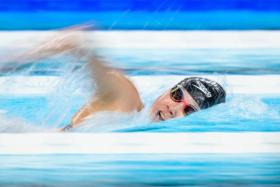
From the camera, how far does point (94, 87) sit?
266cm

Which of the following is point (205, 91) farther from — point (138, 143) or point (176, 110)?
point (138, 143)

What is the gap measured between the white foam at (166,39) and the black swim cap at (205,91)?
5.6 inches

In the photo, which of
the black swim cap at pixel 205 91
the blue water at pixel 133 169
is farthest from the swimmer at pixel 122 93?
the blue water at pixel 133 169

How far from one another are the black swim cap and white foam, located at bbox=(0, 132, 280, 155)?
5.1 inches

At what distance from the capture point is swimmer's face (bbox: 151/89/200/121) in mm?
2678

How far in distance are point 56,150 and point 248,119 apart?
2.57ft

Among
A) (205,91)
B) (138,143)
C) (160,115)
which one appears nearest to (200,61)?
(205,91)

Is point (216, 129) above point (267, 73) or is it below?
below

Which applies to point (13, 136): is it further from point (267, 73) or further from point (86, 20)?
point (267, 73)

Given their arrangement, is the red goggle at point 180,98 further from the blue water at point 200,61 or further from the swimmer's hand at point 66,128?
the swimmer's hand at point 66,128

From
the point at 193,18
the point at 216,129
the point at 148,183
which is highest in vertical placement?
the point at 193,18

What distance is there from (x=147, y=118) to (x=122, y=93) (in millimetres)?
142

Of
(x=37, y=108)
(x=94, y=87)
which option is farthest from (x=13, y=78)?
(x=94, y=87)

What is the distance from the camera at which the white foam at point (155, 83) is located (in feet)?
8.69
